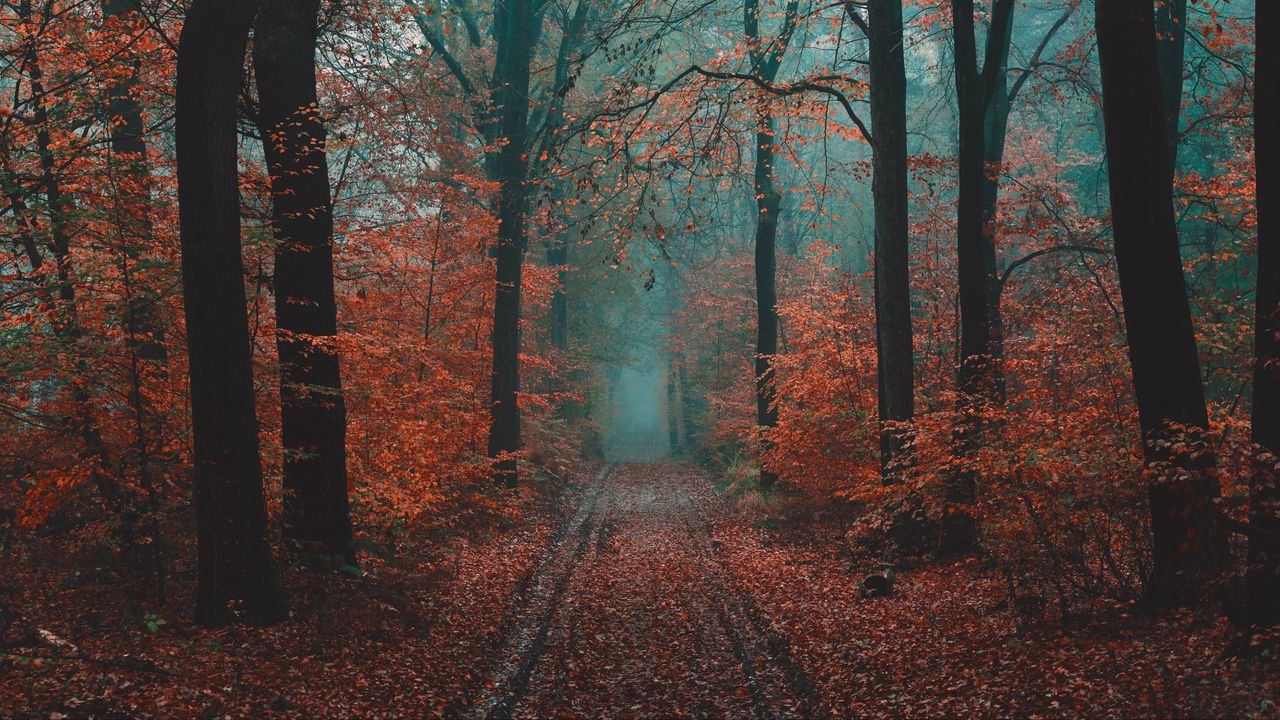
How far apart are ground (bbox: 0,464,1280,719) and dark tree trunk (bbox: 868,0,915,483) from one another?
2539 mm

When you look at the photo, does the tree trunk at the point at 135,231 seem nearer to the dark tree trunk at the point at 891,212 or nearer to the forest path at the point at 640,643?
the forest path at the point at 640,643

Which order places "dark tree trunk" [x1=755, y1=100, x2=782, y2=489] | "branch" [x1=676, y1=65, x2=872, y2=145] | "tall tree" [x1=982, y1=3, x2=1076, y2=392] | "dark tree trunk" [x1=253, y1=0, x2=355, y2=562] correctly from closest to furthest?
"dark tree trunk" [x1=253, y1=0, x2=355, y2=562], "branch" [x1=676, y1=65, x2=872, y2=145], "tall tree" [x1=982, y1=3, x2=1076, y2=392], "dark tree trunk" [x1=755, y1=100, x2=782, y2=489]

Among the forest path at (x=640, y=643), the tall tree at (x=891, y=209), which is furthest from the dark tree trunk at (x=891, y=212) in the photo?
the forest path at (x=640, y=643)

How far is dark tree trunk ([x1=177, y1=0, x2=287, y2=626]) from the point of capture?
6.19 metres

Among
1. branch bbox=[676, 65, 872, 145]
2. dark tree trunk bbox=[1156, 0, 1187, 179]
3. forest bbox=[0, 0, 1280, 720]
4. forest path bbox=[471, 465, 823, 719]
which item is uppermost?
dark tree trunk bbox=[1156, 0, 1187, 179]

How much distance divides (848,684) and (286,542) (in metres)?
5.65

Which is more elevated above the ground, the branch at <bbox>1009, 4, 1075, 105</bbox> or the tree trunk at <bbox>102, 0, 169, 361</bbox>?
the branch at <bbox>1009, 4, 1075, 105</bbox>

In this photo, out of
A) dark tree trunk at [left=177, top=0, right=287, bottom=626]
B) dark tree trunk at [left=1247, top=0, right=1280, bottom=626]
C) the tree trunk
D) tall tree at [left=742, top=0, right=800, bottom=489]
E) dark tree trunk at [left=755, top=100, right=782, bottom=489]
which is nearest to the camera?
dark tree trunk at [left=1247, top=0, right=1280, bottom=626]

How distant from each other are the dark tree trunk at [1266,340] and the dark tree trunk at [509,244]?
12.5 m

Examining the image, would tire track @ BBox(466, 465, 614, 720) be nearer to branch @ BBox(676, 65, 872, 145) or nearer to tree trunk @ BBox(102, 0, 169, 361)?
tree trunk @ BBox(102, 0, 169, 361)

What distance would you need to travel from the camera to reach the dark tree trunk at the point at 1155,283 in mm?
5551

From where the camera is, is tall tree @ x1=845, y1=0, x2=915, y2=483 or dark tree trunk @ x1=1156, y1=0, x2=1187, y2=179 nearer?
tall tree @ x1=845, y1=0, x2=915, y2=483

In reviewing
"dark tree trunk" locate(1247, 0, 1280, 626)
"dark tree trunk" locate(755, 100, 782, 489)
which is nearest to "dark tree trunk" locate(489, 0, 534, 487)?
"dark tree trunk" locate(755, 100, 782, 489)

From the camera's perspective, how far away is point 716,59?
11625mm
